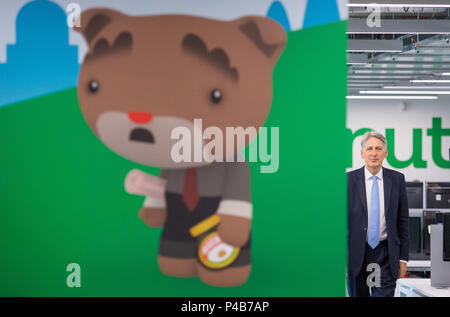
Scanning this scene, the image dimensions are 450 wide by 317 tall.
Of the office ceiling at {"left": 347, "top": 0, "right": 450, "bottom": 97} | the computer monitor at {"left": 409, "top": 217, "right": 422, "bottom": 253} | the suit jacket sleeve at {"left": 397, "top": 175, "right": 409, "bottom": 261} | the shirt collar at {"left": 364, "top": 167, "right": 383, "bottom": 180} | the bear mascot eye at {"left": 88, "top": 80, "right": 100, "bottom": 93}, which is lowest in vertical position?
the computer monitor at {"left": 409, "top": 217, "right": 422, "bottom": 253}

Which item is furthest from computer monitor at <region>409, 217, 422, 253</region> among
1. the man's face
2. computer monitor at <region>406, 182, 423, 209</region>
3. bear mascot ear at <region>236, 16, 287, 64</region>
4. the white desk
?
bear mascot ear at <region>236, 16, 287, 64</region>

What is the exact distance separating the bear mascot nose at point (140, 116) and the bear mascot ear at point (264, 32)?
1.71ft

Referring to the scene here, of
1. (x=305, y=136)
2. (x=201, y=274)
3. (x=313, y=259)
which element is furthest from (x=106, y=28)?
(x=313, y=259)

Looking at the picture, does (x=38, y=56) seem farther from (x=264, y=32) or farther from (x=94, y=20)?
(x=264, y=32)

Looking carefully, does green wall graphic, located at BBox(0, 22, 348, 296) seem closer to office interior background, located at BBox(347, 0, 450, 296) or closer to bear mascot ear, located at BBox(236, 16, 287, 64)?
bear mascot ear, located at BBox(236, 16, 287, 64)

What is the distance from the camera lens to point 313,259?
2488mm

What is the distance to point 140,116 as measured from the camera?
7.70ft

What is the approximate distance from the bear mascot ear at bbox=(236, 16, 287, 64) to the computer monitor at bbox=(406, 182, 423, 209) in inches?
259

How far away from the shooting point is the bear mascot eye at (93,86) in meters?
2.38

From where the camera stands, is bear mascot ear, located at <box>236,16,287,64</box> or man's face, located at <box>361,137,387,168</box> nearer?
bear mascot ear, located at <box>236,16,287,64</box>

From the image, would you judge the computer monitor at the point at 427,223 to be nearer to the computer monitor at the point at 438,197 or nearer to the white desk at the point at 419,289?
the computer monitor at the point at 438,197

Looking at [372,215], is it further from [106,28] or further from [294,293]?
[106,28]

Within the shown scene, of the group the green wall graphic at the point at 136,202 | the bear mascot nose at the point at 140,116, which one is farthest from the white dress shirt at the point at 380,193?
the bear mascot nose at the point at 140,116

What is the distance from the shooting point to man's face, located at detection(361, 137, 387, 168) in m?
3.79
